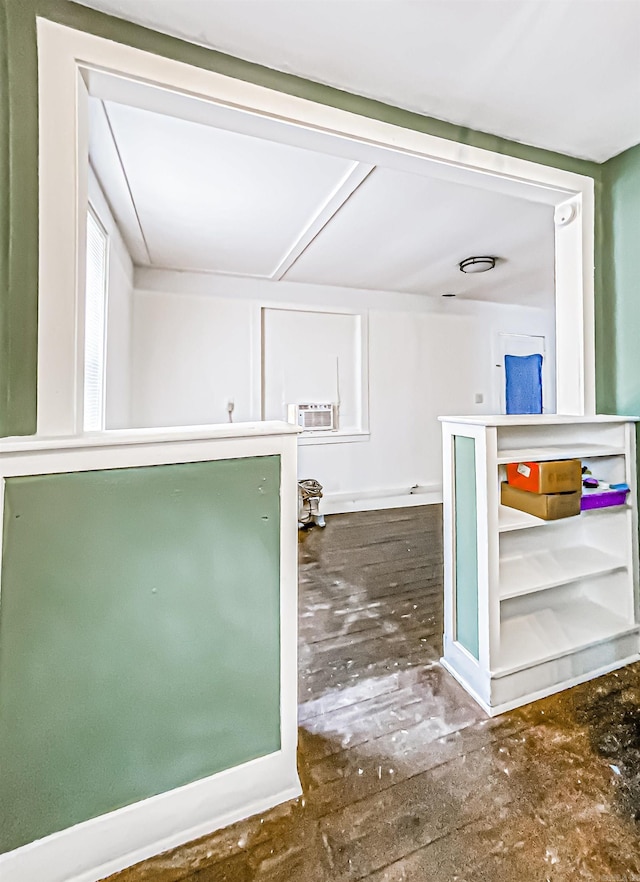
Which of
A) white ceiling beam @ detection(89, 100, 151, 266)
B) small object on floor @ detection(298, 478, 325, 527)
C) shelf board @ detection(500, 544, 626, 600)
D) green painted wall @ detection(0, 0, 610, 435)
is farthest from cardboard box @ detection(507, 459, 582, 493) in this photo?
small object on floor @ detection(298, 478, 325, 527)

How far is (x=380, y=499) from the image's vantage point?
169 inches

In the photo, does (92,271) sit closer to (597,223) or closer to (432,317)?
→ (597,223)

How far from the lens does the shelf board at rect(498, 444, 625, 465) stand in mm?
1582

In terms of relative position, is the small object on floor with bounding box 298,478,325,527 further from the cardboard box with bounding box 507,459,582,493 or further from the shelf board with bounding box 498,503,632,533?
the cardboard box with bounding box 507,459,582,493

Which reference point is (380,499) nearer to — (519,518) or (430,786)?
(519,518)

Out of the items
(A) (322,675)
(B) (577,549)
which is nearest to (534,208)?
(B) (577,549)

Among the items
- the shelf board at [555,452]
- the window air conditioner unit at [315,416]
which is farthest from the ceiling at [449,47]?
the window air conditioner unit at [315,416]

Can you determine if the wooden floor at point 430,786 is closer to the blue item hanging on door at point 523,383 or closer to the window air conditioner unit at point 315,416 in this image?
the window air conditioner unit at point 315,416

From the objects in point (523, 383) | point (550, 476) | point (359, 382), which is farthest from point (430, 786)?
point (523, 383)

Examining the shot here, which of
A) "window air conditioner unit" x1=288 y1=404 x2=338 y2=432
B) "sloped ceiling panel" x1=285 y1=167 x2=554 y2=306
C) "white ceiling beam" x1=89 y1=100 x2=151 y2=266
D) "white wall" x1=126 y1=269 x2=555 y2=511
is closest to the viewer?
"white ceiling beam" x1=89 y1=100 x2=151 y2=266

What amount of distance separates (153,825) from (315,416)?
10.8ft

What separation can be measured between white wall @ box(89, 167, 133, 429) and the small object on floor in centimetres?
165

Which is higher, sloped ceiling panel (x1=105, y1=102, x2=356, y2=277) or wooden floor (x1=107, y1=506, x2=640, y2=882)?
sloped ceiling panel (x1=105, y1=102, x2=356, y2=277)

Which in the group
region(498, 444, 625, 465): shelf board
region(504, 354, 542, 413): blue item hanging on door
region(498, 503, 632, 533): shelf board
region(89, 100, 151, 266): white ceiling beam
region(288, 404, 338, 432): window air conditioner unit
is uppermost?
region(89, 100, 151, 266): white ceiling beam
